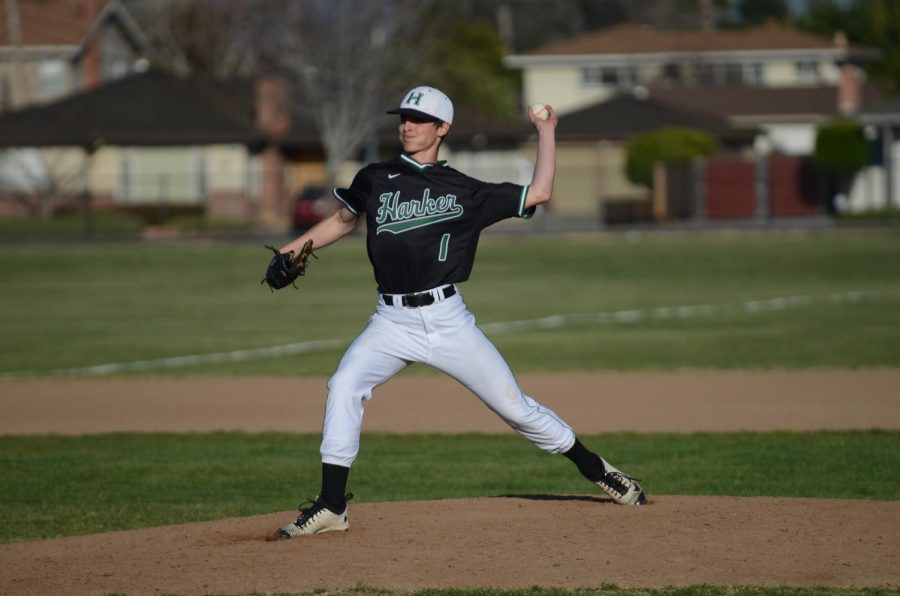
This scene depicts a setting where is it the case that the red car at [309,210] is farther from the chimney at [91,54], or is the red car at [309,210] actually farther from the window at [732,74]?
the window at [732,74]

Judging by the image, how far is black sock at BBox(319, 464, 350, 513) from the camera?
7473 mm

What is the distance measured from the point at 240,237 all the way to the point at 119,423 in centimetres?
3102

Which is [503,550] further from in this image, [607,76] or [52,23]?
[607,76]

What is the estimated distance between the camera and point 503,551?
7.15 metres

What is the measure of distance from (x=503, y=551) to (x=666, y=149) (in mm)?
44370

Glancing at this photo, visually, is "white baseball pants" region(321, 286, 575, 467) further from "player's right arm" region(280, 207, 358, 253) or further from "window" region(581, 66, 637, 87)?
"window" region(581, 66, 637, 87)

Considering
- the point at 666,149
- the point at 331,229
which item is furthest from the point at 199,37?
the point at 331,229

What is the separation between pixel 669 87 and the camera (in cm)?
7075

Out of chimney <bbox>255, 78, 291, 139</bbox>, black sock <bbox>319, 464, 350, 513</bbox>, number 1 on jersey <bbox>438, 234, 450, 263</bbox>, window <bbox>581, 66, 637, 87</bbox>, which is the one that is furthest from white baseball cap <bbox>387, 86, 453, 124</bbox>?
window <bbox>581, 66, 637, 87</bbox>

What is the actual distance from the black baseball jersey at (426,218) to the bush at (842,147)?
40.7 metres

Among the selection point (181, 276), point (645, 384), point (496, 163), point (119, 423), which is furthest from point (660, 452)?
point (496, 163)

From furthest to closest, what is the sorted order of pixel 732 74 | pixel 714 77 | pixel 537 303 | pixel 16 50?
pixel 714 77
pixel 732 74
pixel 16 50
pixel 537 303

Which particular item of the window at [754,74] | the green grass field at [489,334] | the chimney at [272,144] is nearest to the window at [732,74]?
the window at [754,74]

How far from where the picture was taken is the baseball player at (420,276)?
24.2 ft
